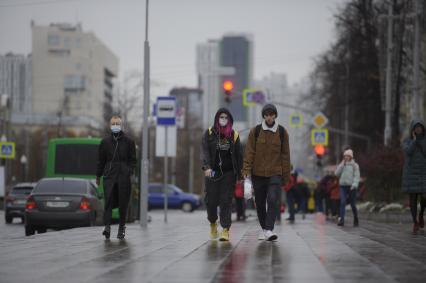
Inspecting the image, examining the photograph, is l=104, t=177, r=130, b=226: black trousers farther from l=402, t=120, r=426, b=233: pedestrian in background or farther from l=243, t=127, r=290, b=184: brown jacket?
l=402, t=120, r=426, b=233: pedestrian in background

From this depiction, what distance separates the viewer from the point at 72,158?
3147 centimetres

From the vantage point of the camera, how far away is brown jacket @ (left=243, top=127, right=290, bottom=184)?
14.1 metres

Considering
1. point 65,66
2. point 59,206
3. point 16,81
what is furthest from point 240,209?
point 65,66

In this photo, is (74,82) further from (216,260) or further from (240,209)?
(216,260)

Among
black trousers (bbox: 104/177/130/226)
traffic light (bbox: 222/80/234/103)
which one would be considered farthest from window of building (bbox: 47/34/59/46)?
black trousers (bbox: 104/177/130/226)

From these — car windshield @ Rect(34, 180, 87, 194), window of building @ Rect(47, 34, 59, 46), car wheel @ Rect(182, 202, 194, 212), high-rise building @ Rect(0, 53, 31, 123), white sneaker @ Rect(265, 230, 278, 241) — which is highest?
window of building @ Rect(47, 34, 59, 46)

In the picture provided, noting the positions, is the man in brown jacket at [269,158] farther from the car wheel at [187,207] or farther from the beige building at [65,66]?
the beige building at [65,66]

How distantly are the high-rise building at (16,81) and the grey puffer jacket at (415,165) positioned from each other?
128ft

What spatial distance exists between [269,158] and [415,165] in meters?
4.46

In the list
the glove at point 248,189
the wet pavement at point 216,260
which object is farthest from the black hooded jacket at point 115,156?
the glove at point 248,189

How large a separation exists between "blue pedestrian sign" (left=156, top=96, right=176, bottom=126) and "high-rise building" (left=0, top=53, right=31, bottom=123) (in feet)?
94.6

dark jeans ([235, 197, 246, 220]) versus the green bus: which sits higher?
the green bus

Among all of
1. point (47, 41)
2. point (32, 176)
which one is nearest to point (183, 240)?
point (32, 176)

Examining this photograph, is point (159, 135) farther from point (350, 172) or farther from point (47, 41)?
point (47, 41)
